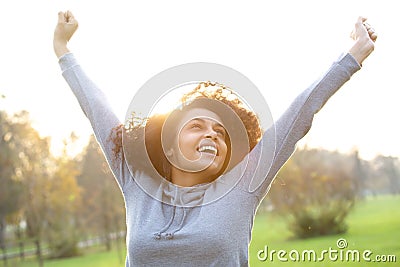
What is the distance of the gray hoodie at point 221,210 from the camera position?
3.10 feet

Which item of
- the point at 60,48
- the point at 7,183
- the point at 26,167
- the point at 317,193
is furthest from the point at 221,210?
the point at 7,183

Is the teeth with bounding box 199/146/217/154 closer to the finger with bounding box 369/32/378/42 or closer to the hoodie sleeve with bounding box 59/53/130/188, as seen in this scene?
the hoodie sleeve with bounding box 59/53/130/188

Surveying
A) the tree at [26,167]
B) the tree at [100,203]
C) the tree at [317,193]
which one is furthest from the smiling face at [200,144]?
the tree at [100,203]

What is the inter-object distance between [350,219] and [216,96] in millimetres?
5523

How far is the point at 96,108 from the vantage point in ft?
3.65

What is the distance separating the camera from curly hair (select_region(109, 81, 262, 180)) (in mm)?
1046

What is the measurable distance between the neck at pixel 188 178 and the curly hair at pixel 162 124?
2cm

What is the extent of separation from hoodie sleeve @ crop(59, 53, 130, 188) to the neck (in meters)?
0.11

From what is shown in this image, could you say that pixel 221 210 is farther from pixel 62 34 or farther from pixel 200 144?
pixel 62 34

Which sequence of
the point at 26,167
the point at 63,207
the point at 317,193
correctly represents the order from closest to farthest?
the point at 317,193, the point at 26,167, the point at 63,207

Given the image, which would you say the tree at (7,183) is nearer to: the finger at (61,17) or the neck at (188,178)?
the finger at (61,17)

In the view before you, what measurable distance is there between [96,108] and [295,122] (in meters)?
0.41

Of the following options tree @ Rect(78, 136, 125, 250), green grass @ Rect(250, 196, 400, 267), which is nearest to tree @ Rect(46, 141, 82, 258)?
tree @ Rect(78, 136, 125, 250)

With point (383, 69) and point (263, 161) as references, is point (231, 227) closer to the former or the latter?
point (263, 161)
